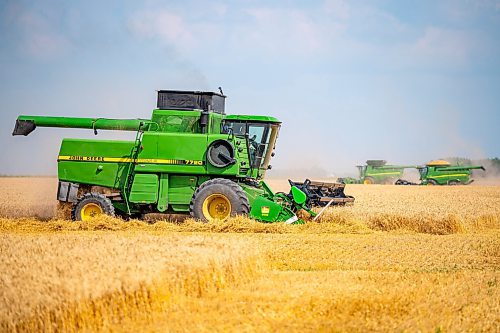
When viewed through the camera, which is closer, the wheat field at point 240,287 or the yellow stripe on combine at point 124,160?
the wheat field at point 240,287

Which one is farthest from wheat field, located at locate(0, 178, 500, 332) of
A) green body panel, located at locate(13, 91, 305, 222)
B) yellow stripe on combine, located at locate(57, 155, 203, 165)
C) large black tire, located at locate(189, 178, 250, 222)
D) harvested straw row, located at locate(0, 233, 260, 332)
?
yellow stripe on combine, located at locate(57, 155, 203, 165)

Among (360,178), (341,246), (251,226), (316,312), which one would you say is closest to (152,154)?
(251,226)

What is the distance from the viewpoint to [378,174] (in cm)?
4591

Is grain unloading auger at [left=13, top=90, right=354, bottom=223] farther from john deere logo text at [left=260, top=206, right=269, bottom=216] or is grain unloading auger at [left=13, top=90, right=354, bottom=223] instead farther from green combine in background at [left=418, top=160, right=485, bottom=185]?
green combine in background at [left=418, top=160, right=485, bottom=185]

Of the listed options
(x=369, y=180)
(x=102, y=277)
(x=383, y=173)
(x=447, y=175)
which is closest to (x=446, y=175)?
(x=447, y=175)

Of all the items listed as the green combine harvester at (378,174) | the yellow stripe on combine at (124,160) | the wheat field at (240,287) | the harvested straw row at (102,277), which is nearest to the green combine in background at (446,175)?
→ the green combine harvester at (378,174)

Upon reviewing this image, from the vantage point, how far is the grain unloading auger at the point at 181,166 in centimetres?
1441

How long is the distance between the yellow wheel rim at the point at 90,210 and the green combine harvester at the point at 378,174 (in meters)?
32.4

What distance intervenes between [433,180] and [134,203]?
29.8 m

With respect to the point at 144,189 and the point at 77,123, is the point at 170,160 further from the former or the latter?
the point at 77,123

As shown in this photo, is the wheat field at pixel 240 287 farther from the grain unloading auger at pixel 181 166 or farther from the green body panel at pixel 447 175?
the green body panel at pixel 447 175

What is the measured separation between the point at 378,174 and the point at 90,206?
33359mm

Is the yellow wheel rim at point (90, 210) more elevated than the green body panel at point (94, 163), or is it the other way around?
the green body panel at point (94, 163)

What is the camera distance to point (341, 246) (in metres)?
11.6
